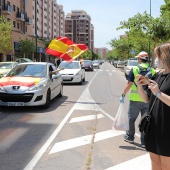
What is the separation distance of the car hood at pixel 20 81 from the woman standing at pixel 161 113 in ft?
21.9

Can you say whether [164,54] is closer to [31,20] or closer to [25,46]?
[25,46]

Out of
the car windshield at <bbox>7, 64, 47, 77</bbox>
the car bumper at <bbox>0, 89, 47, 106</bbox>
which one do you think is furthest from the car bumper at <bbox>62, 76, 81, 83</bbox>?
the car bumper at <bbox>0, 89, 47, 106</bbox>

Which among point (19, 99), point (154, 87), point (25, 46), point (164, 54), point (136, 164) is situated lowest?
point (136, 164)

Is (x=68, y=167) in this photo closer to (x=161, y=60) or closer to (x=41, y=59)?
(x=161, y=60)

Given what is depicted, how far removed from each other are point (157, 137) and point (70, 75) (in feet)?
52.3

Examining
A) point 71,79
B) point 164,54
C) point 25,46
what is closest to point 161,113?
point 164,54

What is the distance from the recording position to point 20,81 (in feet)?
30.6

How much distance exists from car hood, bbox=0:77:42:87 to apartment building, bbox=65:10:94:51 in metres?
180

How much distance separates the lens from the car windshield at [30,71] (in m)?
10.2

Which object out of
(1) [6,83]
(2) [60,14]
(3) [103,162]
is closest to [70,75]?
(1) [6,83]

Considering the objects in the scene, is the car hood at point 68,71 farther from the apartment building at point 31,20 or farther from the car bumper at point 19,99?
the apartment building at point 31,20

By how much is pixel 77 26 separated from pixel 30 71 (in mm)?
183186

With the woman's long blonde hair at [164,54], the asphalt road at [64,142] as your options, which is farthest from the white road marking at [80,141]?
the woman's long blonde hair at [164,54]

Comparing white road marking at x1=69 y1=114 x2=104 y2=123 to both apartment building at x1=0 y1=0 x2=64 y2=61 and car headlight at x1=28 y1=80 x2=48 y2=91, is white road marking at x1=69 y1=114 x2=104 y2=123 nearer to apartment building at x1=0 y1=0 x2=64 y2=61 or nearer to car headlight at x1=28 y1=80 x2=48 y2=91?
car headlight at x1=28 y1=80 x2=48 y2=91
